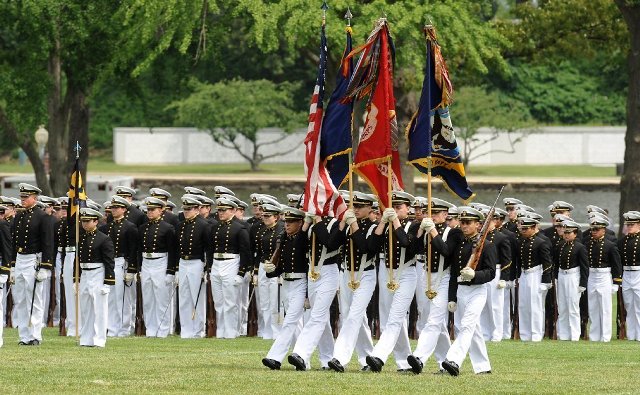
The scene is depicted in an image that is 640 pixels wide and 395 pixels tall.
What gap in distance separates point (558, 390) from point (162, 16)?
Answer: 678 inches

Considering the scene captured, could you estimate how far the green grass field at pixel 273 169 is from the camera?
63.1 meters

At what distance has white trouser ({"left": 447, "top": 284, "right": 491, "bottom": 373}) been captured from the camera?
51.1 feet

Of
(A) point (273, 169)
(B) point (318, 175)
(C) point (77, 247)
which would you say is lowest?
(A) point (273, 169)

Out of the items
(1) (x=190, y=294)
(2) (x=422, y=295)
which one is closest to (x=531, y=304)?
(2) (x=422, y=295)

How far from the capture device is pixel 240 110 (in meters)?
62.1

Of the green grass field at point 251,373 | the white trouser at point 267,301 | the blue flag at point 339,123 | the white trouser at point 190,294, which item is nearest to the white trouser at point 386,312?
the green grass field at point 251,373

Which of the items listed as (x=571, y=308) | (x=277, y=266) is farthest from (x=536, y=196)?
(x=277, y=266)

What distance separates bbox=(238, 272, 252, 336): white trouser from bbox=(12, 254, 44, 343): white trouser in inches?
114

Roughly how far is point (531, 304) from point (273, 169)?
44.1 meters

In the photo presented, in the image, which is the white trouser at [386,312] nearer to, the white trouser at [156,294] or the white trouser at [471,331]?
the white trouser at [471,331]

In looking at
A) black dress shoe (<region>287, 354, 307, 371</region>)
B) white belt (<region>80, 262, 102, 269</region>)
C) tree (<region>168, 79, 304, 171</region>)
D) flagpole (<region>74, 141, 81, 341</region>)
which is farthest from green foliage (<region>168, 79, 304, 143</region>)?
black dress shoe (<region>287, 354, 307, 371</region>)

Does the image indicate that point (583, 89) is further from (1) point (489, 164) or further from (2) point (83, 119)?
(2) point (83, 119)

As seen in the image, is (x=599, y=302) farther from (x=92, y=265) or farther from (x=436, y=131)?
(x=92, y=265)

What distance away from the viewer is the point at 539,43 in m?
33.7
